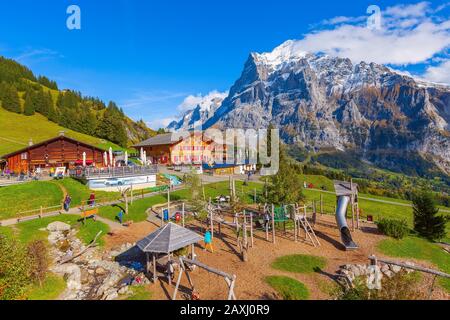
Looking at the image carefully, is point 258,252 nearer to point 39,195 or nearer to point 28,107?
point 39,195

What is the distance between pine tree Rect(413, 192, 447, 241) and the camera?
1074 inches

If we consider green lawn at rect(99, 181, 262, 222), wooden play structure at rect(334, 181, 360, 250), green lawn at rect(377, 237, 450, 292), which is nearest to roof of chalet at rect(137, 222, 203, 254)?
green lawn at rect(99, 181, 262, 222)

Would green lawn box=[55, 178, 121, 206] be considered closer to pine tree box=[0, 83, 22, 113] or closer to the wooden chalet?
the wooden chalet

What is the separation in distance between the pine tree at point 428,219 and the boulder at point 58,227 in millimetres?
32942

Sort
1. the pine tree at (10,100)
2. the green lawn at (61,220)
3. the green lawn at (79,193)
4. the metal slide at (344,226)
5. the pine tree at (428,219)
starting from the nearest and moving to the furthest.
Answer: the metal slide at (344,226) < the green lawn at (61,220) < the pine tree at (428,219) < the green lawn at (79,193) < the pine tree at (10,100)

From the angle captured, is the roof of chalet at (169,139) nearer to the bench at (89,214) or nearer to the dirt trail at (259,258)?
the bench at (89,214)

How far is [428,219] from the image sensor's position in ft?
91.8

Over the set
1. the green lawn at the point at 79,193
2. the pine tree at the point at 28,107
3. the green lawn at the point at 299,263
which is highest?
the pine tree at the point at 28,107

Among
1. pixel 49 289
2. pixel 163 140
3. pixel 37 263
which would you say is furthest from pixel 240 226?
pixel 163 140

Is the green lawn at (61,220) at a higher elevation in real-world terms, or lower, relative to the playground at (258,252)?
higher

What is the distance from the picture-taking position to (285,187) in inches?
1228

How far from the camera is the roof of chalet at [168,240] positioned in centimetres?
1780

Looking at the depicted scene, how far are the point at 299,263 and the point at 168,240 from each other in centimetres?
933

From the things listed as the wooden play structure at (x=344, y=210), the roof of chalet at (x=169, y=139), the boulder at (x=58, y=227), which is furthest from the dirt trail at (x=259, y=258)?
the roof of chalet at (x=169, y=139)
